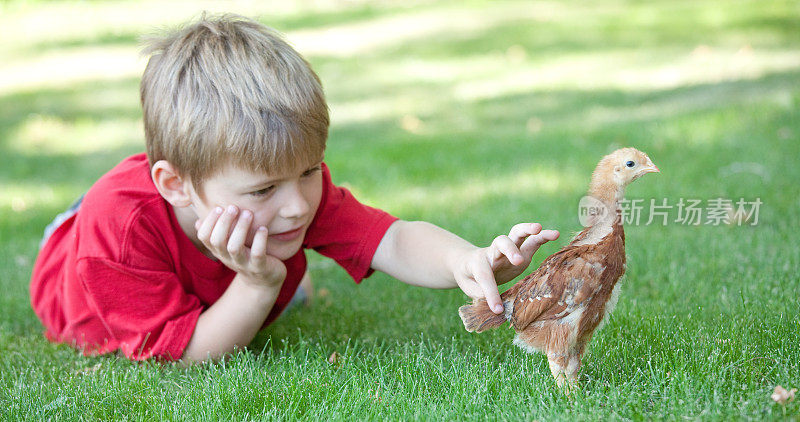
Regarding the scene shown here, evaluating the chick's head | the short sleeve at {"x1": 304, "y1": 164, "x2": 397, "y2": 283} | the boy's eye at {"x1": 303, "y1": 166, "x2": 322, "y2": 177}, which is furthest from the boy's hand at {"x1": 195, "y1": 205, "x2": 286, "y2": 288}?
the chick's head

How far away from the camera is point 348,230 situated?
335cm

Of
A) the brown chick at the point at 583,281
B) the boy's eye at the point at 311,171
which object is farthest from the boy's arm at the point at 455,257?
the boy's eye at the point at 311,171

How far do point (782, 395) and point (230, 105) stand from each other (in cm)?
194

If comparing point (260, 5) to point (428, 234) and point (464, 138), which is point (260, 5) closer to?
point (464, 138)

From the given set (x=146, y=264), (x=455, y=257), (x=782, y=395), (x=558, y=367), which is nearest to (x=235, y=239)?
(x=146, y=264)

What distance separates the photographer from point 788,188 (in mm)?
4785

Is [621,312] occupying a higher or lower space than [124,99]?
higher

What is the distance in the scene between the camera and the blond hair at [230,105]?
2674mm

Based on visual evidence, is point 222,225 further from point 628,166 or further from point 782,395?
point 782,395

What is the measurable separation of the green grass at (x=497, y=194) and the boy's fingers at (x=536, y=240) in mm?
299

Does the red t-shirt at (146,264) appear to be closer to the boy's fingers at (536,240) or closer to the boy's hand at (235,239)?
the boy's hand at (235,239)

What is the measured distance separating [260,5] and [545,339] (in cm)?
1679

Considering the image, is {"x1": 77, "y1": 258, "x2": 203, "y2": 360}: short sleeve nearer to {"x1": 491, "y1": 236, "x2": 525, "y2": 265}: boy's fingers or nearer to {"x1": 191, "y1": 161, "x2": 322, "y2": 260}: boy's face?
{"x1": 191, "y1": 161, "x2": 322, "y2": 260}: boy's face

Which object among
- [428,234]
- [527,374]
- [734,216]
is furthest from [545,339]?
[734,216]
